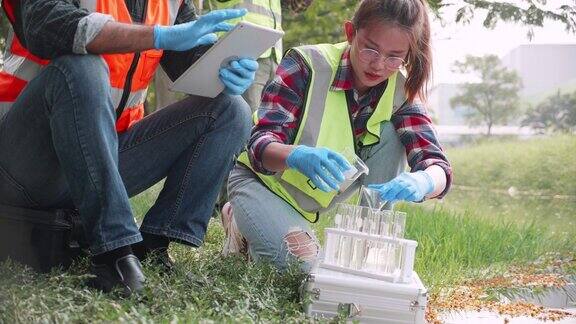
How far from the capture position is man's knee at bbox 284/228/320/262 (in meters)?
2.66

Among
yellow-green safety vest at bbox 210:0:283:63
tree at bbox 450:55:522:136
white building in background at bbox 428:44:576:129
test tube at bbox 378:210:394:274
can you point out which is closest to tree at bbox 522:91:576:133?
white building in background at bbox 428:44:576:129

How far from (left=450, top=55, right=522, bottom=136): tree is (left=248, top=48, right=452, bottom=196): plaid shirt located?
8.39 m

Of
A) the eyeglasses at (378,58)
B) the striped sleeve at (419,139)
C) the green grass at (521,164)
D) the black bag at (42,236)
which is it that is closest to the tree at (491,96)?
the green grass at (521,164)

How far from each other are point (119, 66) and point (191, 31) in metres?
0.27

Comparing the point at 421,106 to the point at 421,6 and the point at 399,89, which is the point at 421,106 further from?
the point at 421,6

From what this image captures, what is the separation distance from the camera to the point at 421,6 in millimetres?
2738

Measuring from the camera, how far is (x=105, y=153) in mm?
2211

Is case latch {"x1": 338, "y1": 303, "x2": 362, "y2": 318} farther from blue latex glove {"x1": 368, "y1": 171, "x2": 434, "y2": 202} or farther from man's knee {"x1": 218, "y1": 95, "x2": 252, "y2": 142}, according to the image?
man's knee {"x1": 218, "y1": 95, "x2": 252, "y2": 142}

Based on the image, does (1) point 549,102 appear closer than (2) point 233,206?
No

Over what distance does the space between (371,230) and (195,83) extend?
64cm

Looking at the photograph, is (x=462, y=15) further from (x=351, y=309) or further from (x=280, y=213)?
(x=351, y=309)

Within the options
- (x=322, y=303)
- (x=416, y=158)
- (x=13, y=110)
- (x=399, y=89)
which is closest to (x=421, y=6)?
(x=399, y=89)

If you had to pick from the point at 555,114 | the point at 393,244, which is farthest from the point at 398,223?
the point at 555,114

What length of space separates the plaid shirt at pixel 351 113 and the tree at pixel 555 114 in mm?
7778
